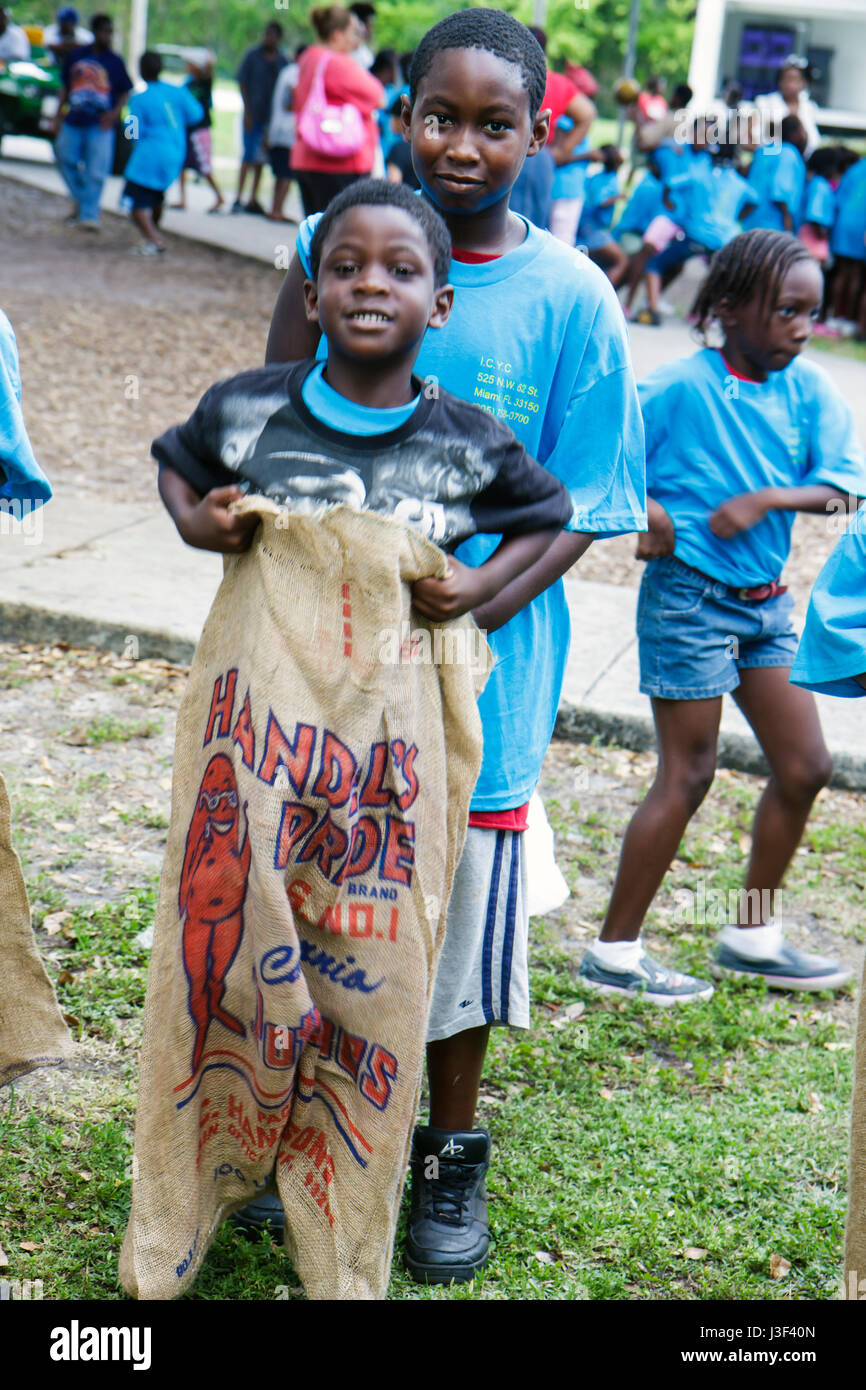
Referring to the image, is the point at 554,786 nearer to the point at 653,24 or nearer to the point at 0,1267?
the point at 0,1267

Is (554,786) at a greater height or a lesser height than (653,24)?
lesser

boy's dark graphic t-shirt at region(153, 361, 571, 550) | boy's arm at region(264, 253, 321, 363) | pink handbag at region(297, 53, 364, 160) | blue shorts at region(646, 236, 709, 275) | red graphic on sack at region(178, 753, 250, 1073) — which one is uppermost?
pink handbag at region(297, 53, 364, 160)

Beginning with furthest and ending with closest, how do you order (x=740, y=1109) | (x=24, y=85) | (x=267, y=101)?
(x=24, y=85) < (x=267, y=101) < (x=740, y=1109)

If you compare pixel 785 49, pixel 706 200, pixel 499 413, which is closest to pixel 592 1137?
pixel 499 413

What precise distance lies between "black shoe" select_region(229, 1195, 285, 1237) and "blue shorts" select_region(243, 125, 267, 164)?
17096mm

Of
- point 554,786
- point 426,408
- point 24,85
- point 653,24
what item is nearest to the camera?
point 426,408

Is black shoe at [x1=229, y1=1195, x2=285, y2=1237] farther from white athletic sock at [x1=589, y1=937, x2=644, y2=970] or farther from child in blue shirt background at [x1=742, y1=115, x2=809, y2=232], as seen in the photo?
child in blue shirt background at [x1=742, y1=115, x2=809, y2=232]

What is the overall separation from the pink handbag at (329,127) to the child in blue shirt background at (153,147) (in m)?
3.08

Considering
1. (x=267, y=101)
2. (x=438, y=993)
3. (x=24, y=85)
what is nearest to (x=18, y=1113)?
(x=438, y=993)

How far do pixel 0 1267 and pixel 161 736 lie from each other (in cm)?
277

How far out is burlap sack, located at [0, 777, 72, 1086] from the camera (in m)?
2.81

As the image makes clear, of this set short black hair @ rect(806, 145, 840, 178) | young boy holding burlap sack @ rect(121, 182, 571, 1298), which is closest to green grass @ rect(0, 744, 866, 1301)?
young boy holding burlap sack @ rect(121, 182, 571, 1298)

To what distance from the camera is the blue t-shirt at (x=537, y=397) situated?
255 cm
